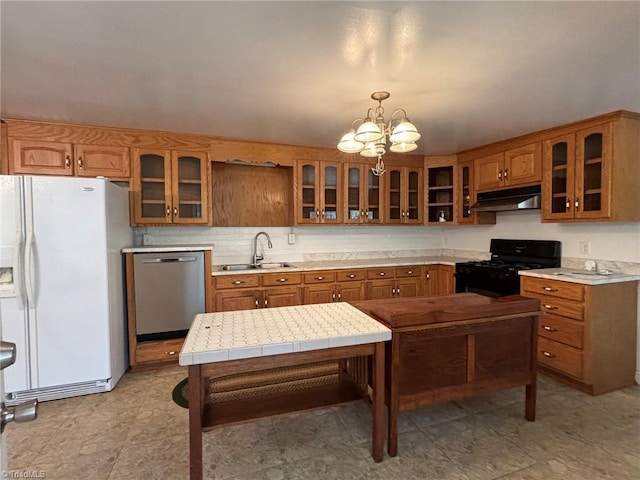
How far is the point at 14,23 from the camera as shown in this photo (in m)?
1.52

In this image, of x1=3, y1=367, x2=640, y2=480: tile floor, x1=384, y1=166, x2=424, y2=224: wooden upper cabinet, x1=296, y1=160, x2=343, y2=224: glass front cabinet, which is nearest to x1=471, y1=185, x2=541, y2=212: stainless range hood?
x1=384, y1=166, x2=424, y2=224: wooden upper cabinet

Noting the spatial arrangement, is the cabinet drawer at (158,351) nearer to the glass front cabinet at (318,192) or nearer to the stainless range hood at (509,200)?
the glass front cabinet at (318,192)

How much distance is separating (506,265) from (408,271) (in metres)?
1.06

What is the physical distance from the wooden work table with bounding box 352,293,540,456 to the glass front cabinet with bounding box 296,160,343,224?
1.90 metres

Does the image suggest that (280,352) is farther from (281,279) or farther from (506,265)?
(506,265)

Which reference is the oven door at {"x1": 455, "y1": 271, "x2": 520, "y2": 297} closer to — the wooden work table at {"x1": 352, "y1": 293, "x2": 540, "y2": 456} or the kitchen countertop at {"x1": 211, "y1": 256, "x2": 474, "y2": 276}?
the kitchen countertop at {"x1": 211, "y1": 256, "x2": 474, "y2": 276}

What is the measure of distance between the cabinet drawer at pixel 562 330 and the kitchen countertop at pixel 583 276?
1.11 ft

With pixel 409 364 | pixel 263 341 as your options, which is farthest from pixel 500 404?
pixel 263 341

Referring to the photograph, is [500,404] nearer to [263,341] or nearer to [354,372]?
[354,372]

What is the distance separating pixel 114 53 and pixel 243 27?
768mm

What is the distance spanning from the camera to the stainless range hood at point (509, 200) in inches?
130

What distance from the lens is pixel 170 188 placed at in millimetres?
3389

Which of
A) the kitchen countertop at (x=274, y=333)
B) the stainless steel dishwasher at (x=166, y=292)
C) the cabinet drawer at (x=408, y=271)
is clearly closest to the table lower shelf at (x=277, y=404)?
the kitchen countertop at (x=274, y=333)

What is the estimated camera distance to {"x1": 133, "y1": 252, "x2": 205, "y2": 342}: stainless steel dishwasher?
121 inches
